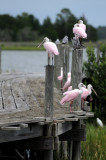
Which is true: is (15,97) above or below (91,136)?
above

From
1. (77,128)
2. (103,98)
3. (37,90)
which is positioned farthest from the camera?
(103,98)

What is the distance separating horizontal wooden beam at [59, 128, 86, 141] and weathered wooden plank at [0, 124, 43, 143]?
5.10 feet

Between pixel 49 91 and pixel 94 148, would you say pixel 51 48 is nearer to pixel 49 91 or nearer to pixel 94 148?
pixel 49 91

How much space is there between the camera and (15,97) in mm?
7895

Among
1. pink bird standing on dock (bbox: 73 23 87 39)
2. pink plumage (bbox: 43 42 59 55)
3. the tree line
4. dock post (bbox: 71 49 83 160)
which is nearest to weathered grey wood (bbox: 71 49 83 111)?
dock post (bbox: 71 49 83 160)

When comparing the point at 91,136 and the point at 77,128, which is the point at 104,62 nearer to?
the point at 91,136

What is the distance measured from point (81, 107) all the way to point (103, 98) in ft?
19.4

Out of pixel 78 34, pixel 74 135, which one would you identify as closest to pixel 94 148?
pixel 74 135

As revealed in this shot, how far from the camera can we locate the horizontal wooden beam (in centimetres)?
771

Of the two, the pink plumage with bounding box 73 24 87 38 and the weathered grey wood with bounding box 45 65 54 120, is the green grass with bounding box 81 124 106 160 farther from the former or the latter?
the weathered grey wood with bounding box 45 65 54 120

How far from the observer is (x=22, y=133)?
5957mm

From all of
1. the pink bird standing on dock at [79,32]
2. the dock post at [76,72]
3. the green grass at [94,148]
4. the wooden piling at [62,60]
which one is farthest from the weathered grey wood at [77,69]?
the wooden piling at [62,60]

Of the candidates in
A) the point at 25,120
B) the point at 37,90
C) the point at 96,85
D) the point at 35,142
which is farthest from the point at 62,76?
the point at 96,85

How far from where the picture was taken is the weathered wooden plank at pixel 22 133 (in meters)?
5.67
